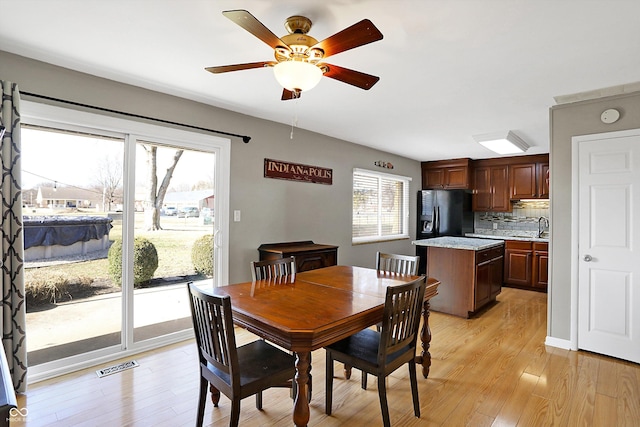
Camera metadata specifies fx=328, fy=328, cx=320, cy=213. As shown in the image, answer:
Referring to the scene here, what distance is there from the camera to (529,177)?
5.75 meters

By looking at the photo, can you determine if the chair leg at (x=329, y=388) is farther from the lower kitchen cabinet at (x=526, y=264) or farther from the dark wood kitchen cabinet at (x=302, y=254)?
the lower kitchen cabinet at (x=526, y=264)

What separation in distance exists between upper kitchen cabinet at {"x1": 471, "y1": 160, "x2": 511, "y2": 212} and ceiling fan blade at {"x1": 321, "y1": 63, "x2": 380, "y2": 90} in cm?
514

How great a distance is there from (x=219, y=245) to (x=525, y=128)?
3894mm

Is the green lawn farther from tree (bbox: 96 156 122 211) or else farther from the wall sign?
the wall sign

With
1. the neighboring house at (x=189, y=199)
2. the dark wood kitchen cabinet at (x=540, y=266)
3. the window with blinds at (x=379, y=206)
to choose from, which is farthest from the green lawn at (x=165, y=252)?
the dark wood kitchen cabinet at (x=540, y=266)

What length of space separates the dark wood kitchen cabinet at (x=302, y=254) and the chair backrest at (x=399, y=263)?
0.94 meters

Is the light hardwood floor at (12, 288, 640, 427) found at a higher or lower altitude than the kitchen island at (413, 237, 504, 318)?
lower

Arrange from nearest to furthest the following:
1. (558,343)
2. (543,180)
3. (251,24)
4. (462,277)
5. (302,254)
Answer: (251,24), (558,343), (302,254), (462,277), (543,180)

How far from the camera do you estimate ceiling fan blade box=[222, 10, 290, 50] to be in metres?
1.32

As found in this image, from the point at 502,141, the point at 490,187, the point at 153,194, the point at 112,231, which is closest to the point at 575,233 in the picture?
the point at 502,141

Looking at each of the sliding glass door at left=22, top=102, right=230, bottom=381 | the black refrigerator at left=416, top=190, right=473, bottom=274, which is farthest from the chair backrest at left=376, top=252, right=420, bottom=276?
the black refrigerator at left=416, top=190, right=473, bottom=274

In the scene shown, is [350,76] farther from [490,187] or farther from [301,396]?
[490,187]

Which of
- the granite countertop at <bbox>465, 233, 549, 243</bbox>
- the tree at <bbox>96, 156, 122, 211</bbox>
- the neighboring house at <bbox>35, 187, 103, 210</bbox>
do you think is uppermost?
the tree at <bbox>96, 156, 122, 211</bbox>

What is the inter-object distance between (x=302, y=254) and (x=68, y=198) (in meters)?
2.14
